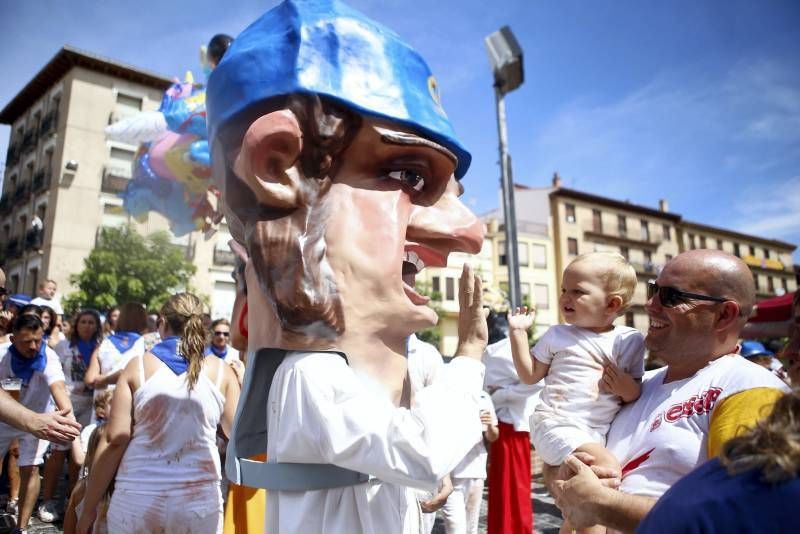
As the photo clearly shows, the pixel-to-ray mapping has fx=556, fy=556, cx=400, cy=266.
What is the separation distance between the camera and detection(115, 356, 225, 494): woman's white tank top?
270cm

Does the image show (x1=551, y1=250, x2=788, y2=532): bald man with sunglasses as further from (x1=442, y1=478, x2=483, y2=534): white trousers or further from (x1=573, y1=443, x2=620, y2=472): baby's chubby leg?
(x1=442, y1=478, x2=483, y2=534): white trousers

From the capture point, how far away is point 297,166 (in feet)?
5.82

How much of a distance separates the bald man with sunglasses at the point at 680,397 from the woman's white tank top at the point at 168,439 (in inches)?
73.2

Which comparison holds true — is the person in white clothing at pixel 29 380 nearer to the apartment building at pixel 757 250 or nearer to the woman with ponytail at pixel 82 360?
the woman with ponytail at pixel 82 360

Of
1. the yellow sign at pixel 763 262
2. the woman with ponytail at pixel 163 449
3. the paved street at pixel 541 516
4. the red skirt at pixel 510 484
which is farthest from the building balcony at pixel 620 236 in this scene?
the woman with ponytail at pixel 163 449

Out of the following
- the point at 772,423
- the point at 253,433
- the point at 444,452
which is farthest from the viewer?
the point at 253,433

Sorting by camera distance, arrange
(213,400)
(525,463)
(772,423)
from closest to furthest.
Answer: (772,423) → (213,400) → (525,463)

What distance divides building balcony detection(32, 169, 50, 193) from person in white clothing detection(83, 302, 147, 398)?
2068 centimetres

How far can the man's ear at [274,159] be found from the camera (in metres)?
1.70

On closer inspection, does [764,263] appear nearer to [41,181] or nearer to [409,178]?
[41,181]

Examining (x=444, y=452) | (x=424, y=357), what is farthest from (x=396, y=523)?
(x=424, y=357)

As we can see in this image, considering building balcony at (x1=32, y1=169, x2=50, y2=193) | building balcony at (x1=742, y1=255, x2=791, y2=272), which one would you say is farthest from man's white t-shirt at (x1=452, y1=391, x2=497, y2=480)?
building balcony at (x1=742, y1=255, x2=791, y2=272)

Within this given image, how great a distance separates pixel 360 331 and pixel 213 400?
1604mm

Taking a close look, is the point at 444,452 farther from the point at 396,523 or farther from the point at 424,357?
the point at 424,357
